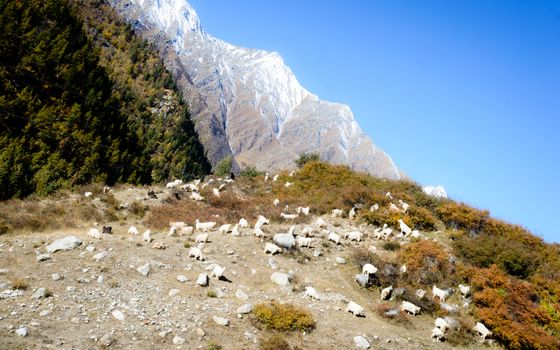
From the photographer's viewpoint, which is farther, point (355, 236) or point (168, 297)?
point (355, 236)

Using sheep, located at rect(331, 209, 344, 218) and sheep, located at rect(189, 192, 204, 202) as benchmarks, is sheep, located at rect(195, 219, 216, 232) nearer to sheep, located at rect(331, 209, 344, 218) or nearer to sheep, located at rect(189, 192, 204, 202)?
sheep, located at rect(189, 192, 204, 202)

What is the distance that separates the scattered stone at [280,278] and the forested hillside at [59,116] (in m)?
19.6

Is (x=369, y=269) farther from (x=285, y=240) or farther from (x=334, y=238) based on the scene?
(x=285, y=240)

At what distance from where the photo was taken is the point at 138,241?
1564cm

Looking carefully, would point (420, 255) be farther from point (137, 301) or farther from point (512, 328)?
point (137, 301)

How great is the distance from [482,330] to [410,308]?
2.42 m

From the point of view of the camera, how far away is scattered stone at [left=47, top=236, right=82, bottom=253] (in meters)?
13.5

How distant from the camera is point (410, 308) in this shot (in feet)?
42.9

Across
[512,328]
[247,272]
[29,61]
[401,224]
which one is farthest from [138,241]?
[29,61]

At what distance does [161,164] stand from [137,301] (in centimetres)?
5386

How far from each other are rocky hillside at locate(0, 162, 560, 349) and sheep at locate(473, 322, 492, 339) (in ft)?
0.46

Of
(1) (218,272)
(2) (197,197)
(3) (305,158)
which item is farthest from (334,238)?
(3) (305,158)

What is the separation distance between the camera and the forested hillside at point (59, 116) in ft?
100

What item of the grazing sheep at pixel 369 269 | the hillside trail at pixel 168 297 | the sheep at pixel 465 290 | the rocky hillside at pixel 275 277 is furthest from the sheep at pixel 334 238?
the sheep at pixel 465 290
